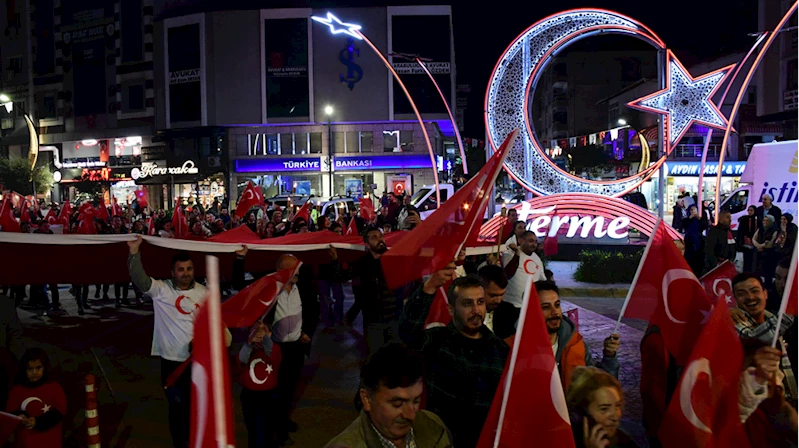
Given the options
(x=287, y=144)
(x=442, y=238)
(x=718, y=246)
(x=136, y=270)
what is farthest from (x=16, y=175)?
(x=442, y=238)

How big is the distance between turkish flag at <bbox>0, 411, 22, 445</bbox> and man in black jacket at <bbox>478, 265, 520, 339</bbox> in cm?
342

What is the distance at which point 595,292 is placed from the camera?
1385cm

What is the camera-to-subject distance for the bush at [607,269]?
14727mm

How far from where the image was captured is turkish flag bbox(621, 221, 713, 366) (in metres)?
4.54

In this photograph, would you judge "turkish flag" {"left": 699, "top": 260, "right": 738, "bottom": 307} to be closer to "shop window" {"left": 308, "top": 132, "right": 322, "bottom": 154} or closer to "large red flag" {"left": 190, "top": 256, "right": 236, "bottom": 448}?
"large red flag" {"left": 190, "top": 256, "right": 236, "bottom": 448}

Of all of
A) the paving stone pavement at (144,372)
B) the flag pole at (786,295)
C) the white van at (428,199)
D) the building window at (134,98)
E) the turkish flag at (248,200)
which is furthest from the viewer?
the building window at (134,98)

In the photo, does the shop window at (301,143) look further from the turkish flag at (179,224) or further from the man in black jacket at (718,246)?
the man in black jacket at (718,246)

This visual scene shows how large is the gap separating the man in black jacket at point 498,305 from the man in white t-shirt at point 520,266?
2.01 meters

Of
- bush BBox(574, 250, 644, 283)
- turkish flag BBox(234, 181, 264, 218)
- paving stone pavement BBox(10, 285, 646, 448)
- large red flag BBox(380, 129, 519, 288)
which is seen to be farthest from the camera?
turkish flag BBox(234, 181, 264, 218)

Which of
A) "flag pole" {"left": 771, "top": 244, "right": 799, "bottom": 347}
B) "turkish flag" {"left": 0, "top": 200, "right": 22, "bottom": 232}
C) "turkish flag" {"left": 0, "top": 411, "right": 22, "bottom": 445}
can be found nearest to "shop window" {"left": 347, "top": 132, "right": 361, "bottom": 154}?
"turkish flag" {"left": 0, "top": 200, "right": 22, "bottom": 232}

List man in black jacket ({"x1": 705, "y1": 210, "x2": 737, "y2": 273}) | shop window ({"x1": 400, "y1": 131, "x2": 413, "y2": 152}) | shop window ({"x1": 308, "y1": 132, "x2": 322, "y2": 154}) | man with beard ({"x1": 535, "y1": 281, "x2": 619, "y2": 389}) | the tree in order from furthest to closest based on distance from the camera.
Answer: the tree, shop window ({"x1": 308, "y1": 132, "x2": 322, "y2": 154}), shop window ({"x1": 400, "y1": 131, "x2": 413, "y2": 152}), man in black jacket ({"x1": 705, "y1": 210, "x2": 737, "y2": 273}), man with beard ({"x1": 535, "y1": 281, "x2": 619, "y2": 389})

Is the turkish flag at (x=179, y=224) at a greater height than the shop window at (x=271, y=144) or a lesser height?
lesser

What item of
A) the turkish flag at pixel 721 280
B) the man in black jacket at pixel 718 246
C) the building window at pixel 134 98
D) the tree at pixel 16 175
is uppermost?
the building window at pixel 134 98

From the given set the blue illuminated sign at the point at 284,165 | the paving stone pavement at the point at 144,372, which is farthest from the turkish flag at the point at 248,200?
the blue illuminated sign at the point at 284,165
